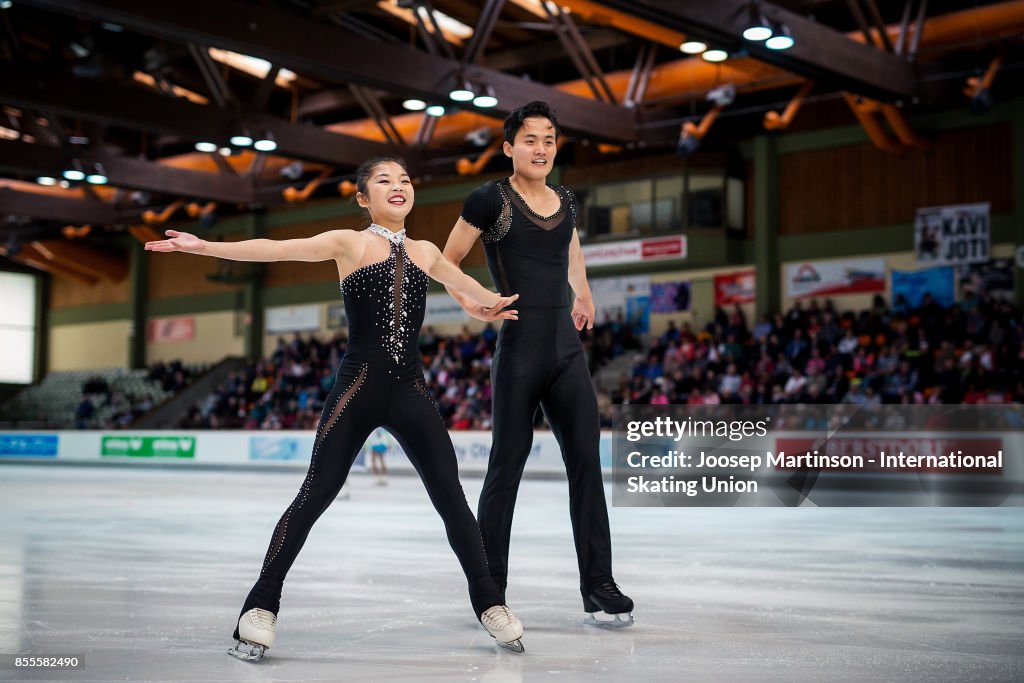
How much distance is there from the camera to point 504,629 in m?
3.76

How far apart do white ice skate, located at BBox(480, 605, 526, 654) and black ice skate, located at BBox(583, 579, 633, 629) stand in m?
0.57

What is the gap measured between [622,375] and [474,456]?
395cm

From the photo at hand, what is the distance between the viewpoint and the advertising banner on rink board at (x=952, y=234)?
20.6 metres

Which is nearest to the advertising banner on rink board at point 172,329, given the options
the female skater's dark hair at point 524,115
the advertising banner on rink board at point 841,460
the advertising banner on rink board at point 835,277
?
the advertising banner on rink board at point 835,277

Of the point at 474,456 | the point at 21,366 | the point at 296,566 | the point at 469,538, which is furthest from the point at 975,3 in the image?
the point at 21,366

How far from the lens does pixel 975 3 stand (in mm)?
18094

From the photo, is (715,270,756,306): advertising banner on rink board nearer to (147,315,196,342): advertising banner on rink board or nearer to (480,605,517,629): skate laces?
(147,315,196,342): advertising banner on rink board

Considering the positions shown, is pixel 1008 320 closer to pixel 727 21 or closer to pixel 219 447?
pixel 727 21

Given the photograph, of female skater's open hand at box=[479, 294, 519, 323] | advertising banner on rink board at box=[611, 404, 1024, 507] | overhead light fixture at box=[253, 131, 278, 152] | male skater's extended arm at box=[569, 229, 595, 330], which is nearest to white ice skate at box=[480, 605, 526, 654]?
female skater's open hand at box=[479, 294, 519, 323]

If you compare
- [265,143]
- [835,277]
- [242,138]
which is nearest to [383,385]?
[242,138]

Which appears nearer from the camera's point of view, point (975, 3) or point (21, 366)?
point (975, 3)

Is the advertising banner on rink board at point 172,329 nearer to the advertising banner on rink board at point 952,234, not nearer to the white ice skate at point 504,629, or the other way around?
the advertising banner on rink board at point 952,234

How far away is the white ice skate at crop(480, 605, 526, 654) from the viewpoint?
12.3 ft

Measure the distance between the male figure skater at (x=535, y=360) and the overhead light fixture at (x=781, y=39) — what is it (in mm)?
10496
